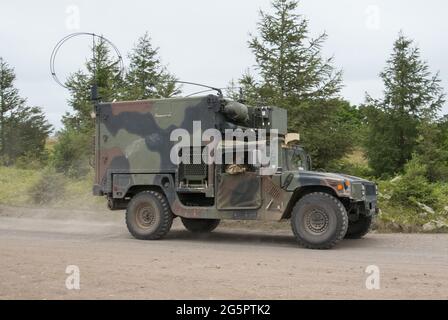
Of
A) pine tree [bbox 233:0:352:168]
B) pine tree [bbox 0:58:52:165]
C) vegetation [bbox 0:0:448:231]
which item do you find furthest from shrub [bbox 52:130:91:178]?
pine tree [bbox 0:58:52:165]

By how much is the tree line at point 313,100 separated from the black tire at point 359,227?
12.9ft

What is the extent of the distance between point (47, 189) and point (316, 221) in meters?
12.2

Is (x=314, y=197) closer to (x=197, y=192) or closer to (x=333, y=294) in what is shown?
(x=197, y=192)

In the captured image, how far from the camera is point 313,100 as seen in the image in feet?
58.3

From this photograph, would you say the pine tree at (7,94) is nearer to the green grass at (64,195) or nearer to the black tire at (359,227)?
the green grass at (64,195)

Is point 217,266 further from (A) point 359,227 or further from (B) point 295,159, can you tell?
(A) point 359,227

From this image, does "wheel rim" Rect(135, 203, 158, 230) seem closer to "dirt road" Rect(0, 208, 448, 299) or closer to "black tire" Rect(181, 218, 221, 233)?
"dirt road" Rect(0, 208, 448, 299)

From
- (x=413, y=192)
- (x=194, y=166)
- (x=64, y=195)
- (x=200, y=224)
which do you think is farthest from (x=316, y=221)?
(x=64, y=195)

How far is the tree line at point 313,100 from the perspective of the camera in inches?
696

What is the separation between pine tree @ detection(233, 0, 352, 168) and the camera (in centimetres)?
1745

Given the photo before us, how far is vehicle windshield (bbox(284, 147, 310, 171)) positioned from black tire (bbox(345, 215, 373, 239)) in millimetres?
1501

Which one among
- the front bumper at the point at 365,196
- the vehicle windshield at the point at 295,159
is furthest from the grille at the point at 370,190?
the vehicle windshield at the point at 295,159

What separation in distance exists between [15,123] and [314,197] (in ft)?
103
